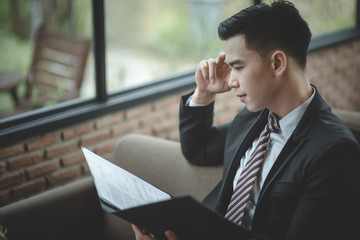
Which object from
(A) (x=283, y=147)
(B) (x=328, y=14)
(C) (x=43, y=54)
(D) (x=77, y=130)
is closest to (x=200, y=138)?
(A) (x=283, y=147)

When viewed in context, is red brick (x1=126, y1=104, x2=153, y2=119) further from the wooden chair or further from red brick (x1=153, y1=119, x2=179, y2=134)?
the wooden chair

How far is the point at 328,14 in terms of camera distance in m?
4.84

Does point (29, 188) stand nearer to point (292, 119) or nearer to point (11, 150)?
point (11, 150)

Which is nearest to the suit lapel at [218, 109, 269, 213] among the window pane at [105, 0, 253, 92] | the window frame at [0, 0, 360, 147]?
the window frame at [0, 0, 360, 147]

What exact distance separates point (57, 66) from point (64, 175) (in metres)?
0.97

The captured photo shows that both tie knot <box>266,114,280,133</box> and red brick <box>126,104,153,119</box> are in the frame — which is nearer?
tie knot <box>266,114,280,133</box>

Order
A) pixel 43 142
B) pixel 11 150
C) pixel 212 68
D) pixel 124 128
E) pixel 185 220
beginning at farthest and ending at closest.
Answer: pixel 124 128
pixel 43 142
pixel 11 150
pixel 212 68
pixel 185 220

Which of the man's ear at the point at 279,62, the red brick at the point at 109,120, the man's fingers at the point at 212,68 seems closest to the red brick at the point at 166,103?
the red brick at the point at 109,120

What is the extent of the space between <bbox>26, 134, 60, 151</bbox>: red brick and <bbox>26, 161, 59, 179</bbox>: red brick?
0.12m

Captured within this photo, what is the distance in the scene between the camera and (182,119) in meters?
2.09

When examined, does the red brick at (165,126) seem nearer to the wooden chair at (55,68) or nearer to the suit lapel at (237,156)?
the wooden chair at (55,68)

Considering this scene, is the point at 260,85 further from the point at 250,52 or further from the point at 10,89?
the point at 10,89

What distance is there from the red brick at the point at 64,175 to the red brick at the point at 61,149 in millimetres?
112

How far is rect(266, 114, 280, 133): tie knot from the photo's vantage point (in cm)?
169
